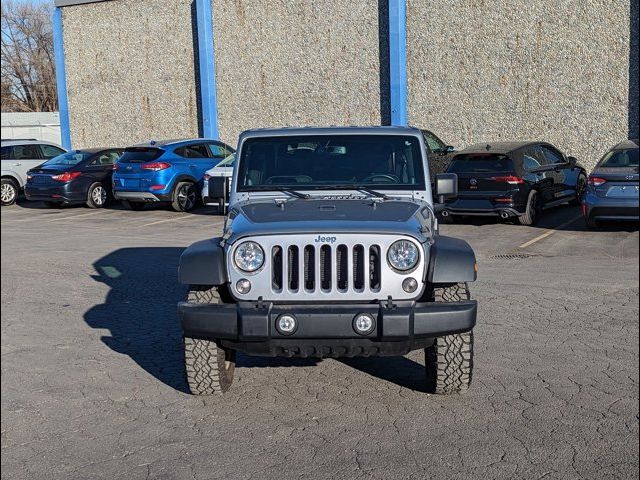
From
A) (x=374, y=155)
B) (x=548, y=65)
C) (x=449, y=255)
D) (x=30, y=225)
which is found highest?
(x=548, y=65)

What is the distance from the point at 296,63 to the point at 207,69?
2.97 meters

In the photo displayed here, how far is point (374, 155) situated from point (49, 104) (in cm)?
3900

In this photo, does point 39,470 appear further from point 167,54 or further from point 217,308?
point 167,54

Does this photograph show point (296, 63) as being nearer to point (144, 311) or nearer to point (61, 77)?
point (61, 77)

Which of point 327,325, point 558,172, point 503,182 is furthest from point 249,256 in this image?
point 558,172

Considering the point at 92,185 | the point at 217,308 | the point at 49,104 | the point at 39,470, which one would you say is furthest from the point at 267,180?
the point at 49,104

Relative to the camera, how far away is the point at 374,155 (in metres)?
6.91

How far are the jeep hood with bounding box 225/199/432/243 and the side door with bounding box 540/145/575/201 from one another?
400 inches

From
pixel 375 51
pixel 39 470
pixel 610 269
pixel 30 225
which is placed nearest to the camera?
pixel 39 470

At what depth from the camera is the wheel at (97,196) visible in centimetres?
2089

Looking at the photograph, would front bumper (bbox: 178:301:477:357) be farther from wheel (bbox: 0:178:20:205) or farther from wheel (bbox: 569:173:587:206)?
wheel (bbox: 0:178:20:205)

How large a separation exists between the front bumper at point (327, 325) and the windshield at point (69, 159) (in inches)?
661

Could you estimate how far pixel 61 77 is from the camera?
28.6m

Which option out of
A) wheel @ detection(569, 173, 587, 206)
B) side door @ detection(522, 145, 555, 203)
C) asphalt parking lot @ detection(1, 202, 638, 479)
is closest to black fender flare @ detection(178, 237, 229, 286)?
asphalt parking lot @ detection(1, 202, 638, 479)
